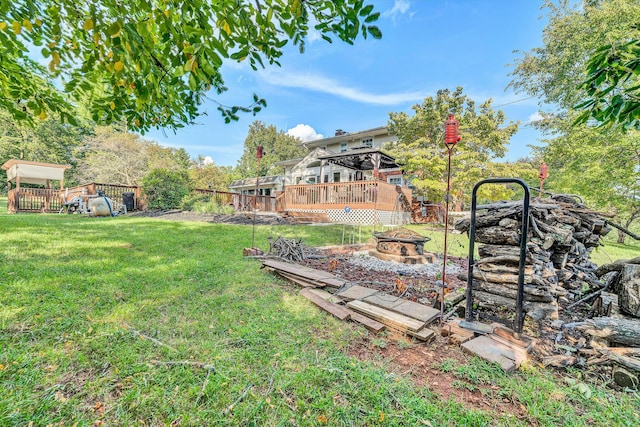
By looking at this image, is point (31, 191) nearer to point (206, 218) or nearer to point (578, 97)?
point (206, 218)

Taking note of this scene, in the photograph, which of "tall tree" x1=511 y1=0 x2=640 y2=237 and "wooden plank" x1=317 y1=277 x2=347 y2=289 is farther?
"tall tree" x1=511 y1=0 x2=640 y2=237

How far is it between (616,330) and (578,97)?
53.4 feet

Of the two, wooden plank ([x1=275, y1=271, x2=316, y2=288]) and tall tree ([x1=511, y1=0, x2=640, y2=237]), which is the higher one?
tall tree ([x1=511, y1=0, x2=640, y2=237])

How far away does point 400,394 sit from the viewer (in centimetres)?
159

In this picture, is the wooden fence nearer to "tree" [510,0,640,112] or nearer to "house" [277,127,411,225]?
"house" [277,127,411,225]

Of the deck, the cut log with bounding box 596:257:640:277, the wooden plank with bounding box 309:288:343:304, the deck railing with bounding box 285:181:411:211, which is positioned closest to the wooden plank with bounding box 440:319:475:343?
the wooden plank with bounding box 309:288:343:304

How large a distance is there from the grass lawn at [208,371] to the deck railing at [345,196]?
9558mm

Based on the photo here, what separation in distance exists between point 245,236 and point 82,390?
588cm

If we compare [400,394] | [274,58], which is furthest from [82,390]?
[274,58]

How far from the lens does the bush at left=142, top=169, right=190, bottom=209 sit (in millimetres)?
13086

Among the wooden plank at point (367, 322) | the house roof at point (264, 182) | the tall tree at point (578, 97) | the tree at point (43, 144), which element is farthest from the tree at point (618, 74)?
the tree at point (43, 144)

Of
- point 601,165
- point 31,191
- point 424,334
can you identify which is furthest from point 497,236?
point 31,191

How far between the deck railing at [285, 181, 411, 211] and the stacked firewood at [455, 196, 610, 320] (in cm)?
806

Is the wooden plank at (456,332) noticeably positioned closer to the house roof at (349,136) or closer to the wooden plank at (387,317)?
the wooden plank at (387,317)
